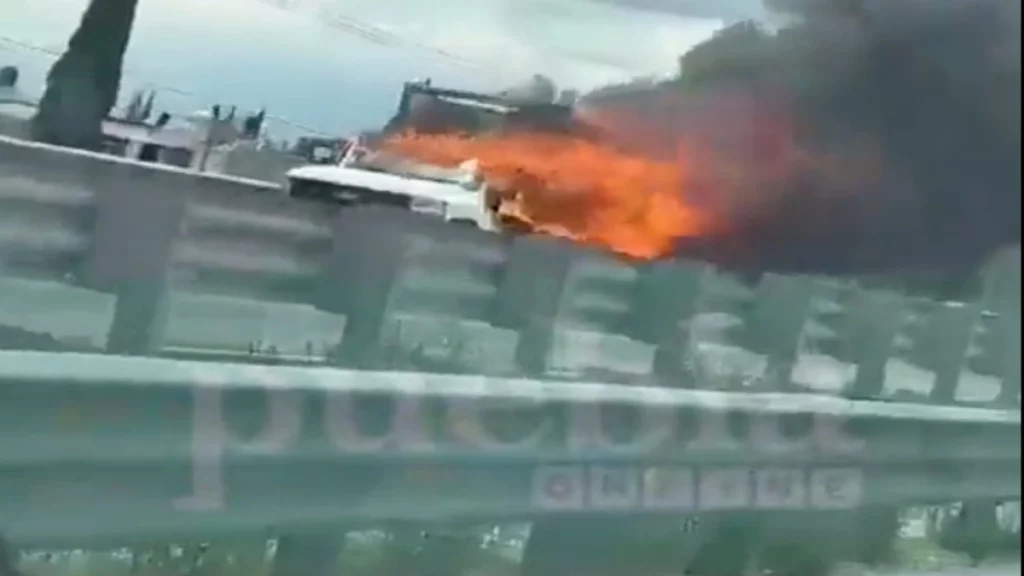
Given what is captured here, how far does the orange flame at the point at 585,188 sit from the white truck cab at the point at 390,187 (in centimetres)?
3

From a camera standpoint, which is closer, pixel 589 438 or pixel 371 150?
pixel 371 150

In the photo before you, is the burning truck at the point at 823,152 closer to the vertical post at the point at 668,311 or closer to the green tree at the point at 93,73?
the vertical post at the point at 668,311

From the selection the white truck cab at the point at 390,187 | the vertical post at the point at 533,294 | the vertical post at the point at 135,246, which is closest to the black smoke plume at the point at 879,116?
the vertical post at the point at 533,294

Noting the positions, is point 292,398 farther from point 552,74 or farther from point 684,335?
point 684,335

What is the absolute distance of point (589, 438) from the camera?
8.71 ft

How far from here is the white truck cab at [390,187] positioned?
2326 millimetres

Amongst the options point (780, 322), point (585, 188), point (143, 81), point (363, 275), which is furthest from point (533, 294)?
point (143, 81)

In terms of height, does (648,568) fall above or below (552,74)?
below

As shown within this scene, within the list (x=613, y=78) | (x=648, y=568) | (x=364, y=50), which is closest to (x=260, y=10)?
(x=364, y=50)

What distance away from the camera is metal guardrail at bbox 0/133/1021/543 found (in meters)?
2.12

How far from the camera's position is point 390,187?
2371 mm

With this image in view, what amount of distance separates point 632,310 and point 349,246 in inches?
21.5

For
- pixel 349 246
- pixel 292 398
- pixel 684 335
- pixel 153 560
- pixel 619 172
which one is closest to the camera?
pixel 153 560

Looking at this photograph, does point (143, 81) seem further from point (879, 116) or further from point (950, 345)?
point (950, 345)
